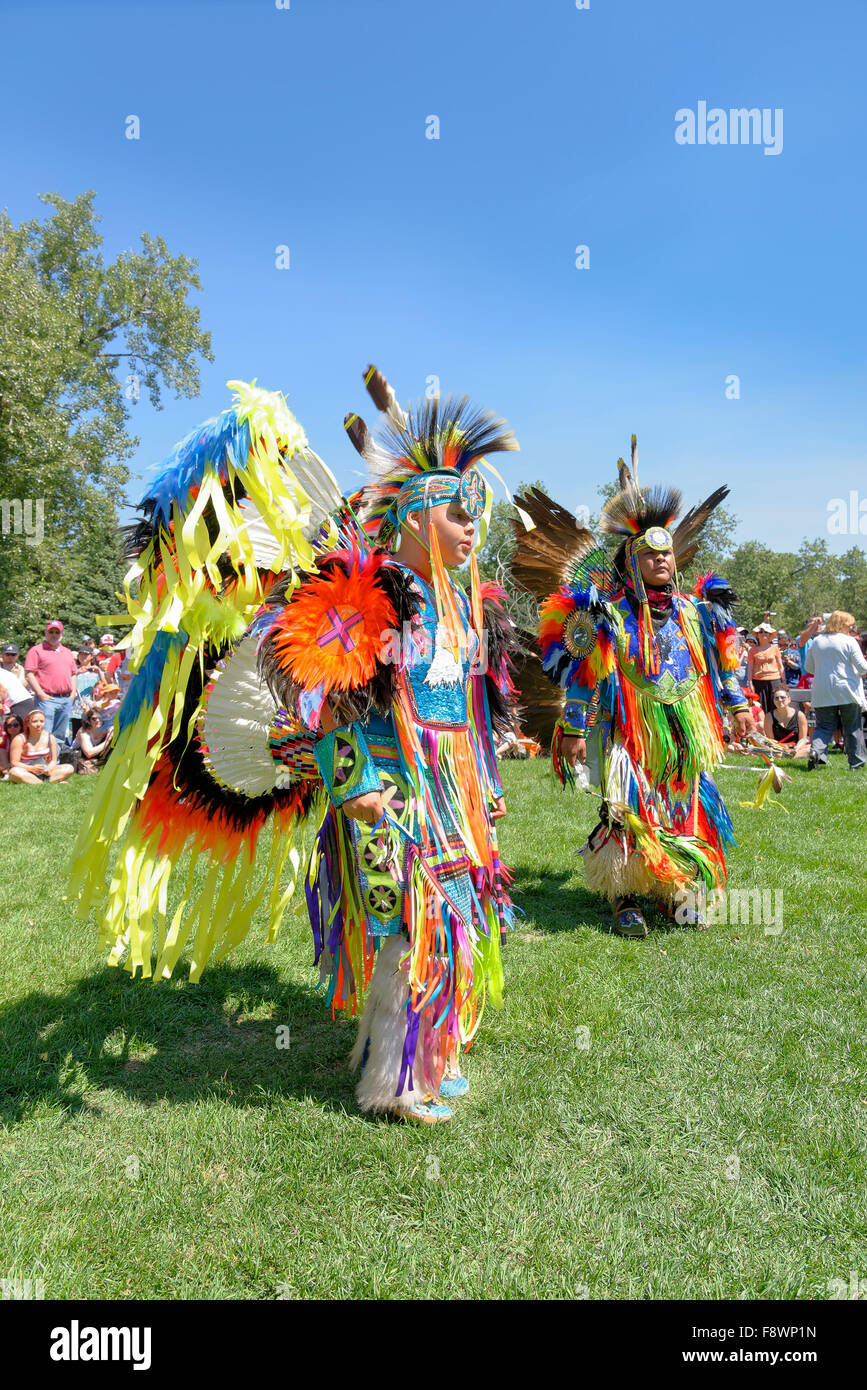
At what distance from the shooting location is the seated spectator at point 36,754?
9602 millimetres

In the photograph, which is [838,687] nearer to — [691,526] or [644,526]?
[691,526]

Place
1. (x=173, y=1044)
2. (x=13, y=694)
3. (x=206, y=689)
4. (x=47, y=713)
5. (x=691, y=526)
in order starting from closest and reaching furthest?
1. (x=206, y=689)
2. (x=173, y=1044)
3. (x=691, y=526)
4. (x=13, y=694)
5. (x=47, y=713)

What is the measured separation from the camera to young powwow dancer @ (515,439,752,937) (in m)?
4.33

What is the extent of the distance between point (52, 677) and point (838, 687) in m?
8.88

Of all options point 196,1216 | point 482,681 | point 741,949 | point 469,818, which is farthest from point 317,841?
point 741,949

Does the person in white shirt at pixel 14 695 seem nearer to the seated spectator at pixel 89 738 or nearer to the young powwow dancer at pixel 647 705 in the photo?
the seated spectator at pixel 89 738

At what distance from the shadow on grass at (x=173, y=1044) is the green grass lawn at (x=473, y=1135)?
0.04 ft

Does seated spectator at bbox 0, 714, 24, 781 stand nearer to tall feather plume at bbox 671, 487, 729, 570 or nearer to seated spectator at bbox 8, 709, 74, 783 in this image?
seated spectator at bbox 8, 709, 74, 783

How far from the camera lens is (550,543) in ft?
15.8

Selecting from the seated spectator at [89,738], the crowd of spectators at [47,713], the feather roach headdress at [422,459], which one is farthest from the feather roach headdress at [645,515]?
the seated spectator at [89,738]

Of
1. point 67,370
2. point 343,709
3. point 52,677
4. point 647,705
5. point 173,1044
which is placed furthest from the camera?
point 67,370

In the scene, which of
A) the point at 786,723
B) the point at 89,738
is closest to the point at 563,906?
the point at 89,738

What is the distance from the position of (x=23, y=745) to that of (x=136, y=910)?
7880 millimetres

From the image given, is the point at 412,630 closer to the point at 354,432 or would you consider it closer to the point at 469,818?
the point at 469,818
